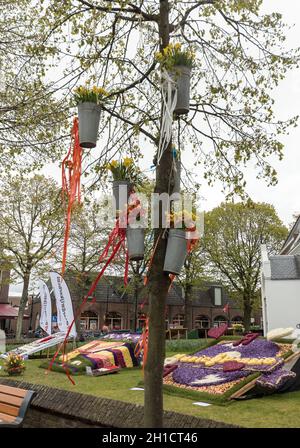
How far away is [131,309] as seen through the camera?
46.1 metres

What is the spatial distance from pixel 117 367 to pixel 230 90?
955 cm

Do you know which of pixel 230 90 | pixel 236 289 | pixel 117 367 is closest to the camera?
pixel 230 90

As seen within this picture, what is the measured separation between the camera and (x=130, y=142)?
6500 millimetres

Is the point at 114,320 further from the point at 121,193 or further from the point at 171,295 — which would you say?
the point at 121,193

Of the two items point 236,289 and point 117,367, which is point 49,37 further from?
point 236,289

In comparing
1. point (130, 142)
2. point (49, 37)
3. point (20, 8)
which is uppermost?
point (20, 8)

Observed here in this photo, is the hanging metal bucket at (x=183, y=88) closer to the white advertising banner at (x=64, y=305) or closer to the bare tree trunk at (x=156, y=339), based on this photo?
the bare tree trunk at (x=156, y=339)

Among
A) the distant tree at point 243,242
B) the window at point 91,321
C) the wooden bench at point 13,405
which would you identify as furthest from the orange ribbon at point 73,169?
the window at point 91,321

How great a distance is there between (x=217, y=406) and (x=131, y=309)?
128 ft

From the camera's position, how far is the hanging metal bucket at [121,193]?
4613 mm

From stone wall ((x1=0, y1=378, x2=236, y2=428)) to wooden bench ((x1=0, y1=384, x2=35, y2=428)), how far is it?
0.89 m

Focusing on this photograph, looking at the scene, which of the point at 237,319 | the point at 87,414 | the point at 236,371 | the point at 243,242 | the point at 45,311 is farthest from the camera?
the point at 237,319

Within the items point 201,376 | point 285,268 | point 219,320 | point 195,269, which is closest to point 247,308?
point 195,269
